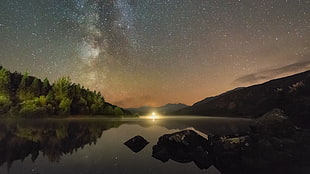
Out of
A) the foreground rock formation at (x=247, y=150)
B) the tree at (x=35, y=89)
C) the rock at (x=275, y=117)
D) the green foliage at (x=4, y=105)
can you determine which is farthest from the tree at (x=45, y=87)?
the rock at (x=275, y=117)

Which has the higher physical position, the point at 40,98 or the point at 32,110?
the point at 40,98

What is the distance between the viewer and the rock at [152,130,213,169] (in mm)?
20486

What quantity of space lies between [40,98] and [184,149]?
3875 inches

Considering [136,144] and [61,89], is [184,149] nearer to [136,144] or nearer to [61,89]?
[136,144]

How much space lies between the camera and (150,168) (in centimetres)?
1723

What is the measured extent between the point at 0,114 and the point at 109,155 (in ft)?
295

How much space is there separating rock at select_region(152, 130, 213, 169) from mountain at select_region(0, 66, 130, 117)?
89584 mm

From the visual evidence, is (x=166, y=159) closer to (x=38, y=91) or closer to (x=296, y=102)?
(x=296, y=102)

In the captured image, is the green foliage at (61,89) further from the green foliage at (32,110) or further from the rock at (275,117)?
the rock at (275,117)

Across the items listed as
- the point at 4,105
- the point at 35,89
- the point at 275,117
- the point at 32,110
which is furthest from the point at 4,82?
the point at 275,117

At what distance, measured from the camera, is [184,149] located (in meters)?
22.5

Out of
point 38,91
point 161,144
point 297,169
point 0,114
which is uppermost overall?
point 38,91

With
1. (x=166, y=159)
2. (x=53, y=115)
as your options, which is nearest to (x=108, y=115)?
(x=53, y=115)

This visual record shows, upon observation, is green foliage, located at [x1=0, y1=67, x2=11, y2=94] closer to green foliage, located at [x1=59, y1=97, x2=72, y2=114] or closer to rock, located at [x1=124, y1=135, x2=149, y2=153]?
green foliage, located at [x1=59, y1=97, x2=72, y2=114]
